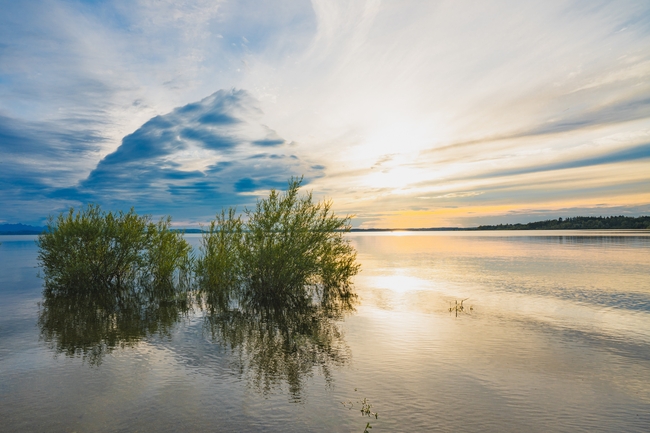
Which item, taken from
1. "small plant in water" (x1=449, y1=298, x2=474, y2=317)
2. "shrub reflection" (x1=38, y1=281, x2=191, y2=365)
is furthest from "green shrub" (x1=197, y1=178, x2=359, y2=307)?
"small plant in water" (x1=449, y1=298, x2=474, y2=317)

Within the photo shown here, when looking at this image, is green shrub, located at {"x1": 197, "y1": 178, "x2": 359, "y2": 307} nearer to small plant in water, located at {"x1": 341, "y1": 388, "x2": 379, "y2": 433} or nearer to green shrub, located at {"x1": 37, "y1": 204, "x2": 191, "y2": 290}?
green shrub, located at {"x1": 37, "y1": 204, "x2": 191, "y2": 290}

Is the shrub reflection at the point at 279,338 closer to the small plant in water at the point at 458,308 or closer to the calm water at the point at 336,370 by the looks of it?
the calm water at the point at 336,370

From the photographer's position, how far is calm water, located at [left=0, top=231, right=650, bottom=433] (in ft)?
29.6

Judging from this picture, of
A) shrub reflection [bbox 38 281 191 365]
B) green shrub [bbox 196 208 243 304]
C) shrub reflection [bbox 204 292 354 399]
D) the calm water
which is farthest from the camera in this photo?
green shrub [bbox 196 208 243 304]

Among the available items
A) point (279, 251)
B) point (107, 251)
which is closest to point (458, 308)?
point (279, 251)

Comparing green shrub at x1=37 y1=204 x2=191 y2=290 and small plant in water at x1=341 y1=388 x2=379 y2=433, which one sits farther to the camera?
green shrub at x1=37 y1=204 x2=191 y2=290

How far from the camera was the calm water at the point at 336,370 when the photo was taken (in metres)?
9.01

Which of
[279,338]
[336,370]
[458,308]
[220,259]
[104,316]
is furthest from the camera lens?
[220,259]

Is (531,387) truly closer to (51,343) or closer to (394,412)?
(394,412)

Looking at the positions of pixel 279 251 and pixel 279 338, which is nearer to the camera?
pixel 279 338

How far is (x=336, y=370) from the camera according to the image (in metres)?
12.2

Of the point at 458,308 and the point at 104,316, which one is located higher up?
the point at 104,316

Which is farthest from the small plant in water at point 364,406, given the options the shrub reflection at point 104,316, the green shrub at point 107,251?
the green shrub at point 107,251

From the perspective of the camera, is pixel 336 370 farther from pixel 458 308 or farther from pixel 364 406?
pixel 458 308
